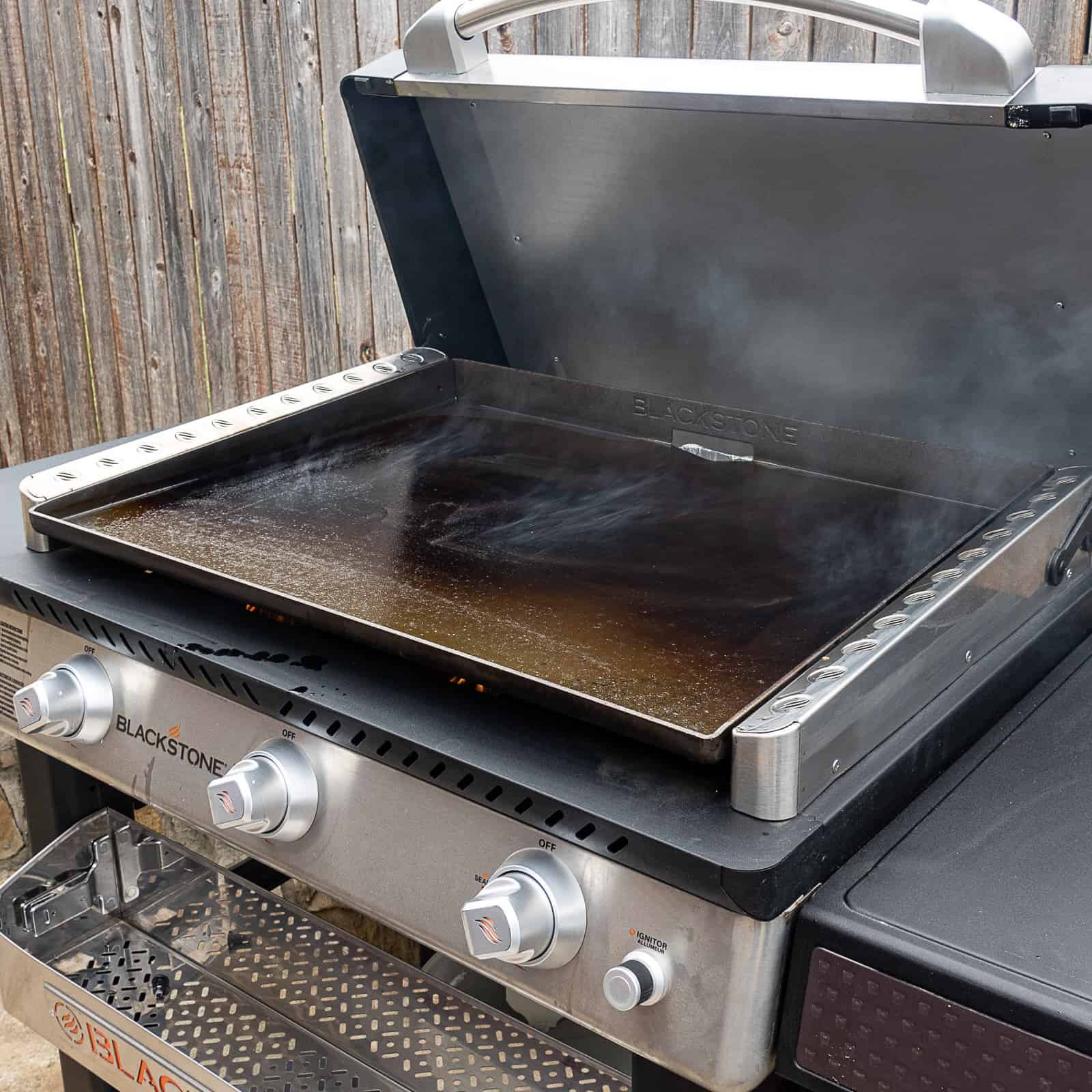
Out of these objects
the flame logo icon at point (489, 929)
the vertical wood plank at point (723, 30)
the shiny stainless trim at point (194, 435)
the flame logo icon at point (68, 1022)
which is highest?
the vertical wood plank at point (723, 30)

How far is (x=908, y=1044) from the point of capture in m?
0.81

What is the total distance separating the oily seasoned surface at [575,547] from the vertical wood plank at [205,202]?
141 cm

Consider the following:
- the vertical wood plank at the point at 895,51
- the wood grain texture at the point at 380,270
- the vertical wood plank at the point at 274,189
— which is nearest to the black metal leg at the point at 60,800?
the wood grain texture at the point at 380,270

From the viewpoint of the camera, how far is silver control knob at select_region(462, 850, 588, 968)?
0.89m

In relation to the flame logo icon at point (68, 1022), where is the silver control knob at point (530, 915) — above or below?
above

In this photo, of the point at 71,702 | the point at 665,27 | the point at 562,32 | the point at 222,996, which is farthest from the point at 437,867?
the point at 562,32

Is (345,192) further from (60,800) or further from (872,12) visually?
(872,12)

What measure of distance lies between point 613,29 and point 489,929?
163cm

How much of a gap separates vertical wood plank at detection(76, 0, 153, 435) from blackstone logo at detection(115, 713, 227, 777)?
6.98ft

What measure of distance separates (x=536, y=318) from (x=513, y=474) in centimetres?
34

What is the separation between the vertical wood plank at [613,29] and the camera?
6.58 feet

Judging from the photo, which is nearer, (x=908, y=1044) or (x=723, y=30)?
(x=908, y=1044)

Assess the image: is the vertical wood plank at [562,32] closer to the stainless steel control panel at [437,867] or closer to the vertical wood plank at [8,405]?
the stainless steel control panel at [437,867]

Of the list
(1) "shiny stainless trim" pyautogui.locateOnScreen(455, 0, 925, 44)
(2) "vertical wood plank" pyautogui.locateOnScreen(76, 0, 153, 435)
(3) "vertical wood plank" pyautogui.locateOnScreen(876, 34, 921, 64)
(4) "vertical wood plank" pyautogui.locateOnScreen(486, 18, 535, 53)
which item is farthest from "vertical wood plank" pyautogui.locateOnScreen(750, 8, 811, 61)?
(2) "vertical wood plank" pyautogui.locateOnScreen(76, 0, 153, 435)
